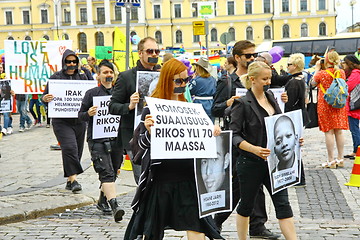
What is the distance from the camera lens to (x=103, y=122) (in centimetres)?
711

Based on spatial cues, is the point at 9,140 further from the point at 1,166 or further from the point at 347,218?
the point at 347,218

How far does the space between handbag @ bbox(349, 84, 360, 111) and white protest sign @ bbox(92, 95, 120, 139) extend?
5.15 metres

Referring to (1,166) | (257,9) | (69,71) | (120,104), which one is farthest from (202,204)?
(257,9)

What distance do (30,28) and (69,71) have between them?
92348 mm

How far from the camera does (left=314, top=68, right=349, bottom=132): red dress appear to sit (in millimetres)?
10008

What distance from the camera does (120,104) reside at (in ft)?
20.1

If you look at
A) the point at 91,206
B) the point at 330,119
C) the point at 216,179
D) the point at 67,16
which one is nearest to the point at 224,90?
the point at 216,179

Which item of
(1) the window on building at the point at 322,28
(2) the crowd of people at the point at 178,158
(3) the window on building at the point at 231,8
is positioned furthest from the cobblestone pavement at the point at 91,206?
(3) the window on building at the point at 231,8

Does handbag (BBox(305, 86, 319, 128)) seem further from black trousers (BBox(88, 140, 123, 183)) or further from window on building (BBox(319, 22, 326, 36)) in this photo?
window on building (BBox(319, 22, 326, 36))

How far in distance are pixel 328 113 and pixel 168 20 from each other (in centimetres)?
8448

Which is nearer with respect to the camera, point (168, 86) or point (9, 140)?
point (168, 86)

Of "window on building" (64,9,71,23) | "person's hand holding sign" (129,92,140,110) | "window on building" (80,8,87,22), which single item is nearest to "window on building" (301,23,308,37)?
"window on building" (80,8,87,22)

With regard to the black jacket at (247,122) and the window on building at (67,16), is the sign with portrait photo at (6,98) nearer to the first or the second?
the black jacket at (247,122)

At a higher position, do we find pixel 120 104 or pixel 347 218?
pixel 120 104
